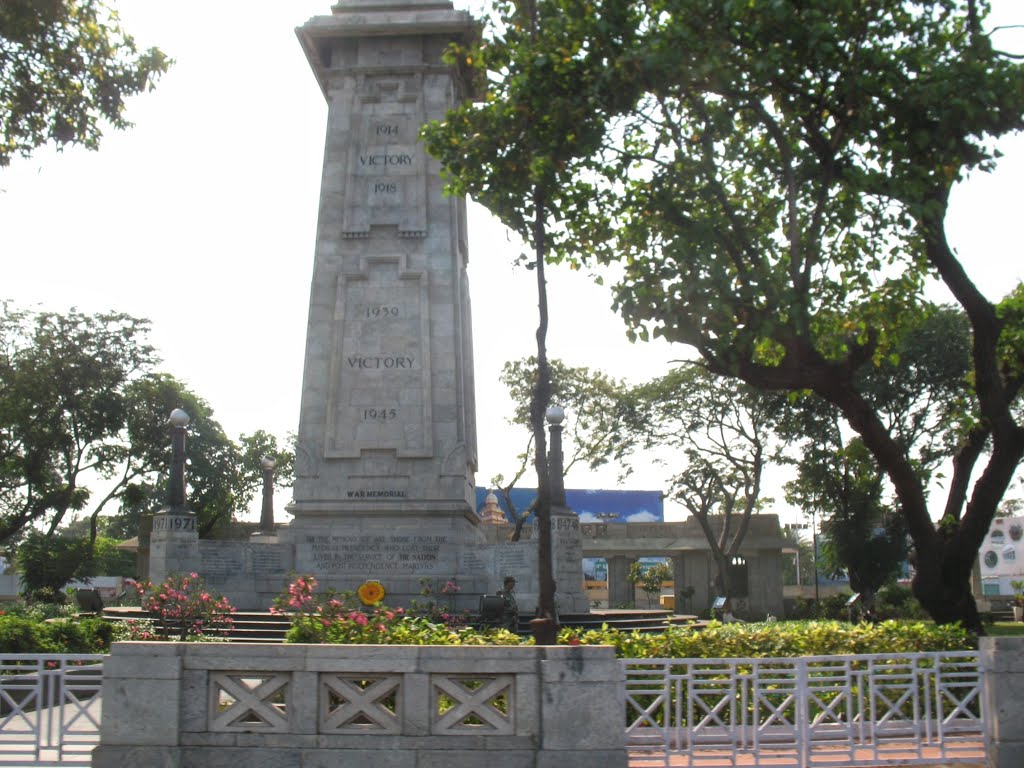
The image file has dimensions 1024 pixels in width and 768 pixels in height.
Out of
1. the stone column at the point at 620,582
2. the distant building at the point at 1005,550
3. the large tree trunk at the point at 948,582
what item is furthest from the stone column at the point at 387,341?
the distant building at the point at 1005,550

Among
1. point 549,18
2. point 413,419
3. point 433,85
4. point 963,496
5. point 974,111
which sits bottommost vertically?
point 963,496

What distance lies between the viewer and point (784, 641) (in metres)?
11.9

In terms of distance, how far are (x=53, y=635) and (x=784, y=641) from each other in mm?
10664

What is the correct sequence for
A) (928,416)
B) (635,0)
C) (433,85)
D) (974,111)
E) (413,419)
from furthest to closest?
(928,416) → (433,85) → (413,419) → (635,0) → (974,111)

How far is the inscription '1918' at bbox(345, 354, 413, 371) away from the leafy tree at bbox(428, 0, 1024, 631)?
30.2ft

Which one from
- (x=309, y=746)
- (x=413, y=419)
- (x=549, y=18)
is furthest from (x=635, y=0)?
(x=413, y=419)

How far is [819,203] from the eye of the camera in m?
12.9

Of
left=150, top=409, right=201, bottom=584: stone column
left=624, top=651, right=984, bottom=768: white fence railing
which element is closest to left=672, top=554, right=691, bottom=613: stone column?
left=150, top=409, right=201, bottom=584: stone column

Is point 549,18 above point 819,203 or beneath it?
above

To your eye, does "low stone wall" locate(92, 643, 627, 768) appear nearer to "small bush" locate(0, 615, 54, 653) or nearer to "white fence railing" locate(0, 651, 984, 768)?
"white fence railing" locate(0, 651, 984, 768)

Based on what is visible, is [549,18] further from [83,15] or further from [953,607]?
[953,607]

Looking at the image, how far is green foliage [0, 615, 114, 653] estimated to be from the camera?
49.5ft

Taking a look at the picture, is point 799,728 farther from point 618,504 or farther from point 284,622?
point 618,504

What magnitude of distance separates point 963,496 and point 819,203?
4377mm
